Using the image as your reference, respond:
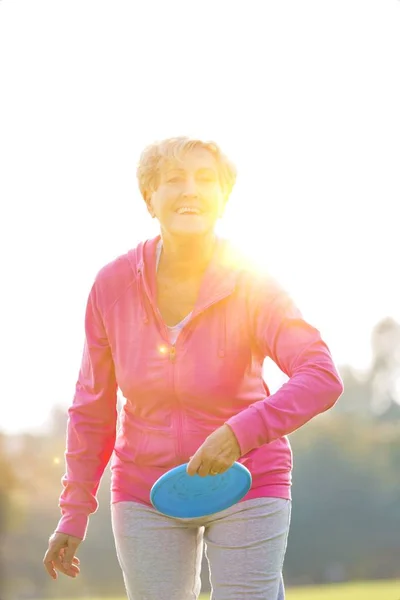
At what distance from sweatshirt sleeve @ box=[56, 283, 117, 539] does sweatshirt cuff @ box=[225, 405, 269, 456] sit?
722mm

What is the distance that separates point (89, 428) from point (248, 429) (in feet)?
2.65

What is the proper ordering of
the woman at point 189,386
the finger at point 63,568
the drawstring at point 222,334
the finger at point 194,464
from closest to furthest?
the finger at point 194,464, the woman at point 189,386, the drawstring at point 222,334, the finger at point 63,568

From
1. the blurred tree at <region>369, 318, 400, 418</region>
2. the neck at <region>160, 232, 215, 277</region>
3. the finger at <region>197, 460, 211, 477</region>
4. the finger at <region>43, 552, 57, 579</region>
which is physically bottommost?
the blurred tree at <region>369, 318, 400, 418</region>

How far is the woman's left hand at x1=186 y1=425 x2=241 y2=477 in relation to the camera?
3.09 m

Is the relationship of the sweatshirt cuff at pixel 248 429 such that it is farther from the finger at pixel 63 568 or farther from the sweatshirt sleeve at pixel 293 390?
the finger at pixel 63 568

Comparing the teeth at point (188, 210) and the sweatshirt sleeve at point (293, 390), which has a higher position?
the teeth at point (188, 210)

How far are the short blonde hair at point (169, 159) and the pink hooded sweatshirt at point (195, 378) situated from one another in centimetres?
23

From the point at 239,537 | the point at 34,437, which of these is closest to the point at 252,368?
the point at 239,537

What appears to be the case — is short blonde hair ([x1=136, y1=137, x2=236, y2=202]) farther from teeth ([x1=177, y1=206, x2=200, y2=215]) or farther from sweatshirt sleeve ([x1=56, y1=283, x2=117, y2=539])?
sweatshirt sleeve ([x1=56, y1=283, x2=117, y2=539])

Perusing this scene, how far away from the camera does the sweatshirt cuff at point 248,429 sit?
317cm

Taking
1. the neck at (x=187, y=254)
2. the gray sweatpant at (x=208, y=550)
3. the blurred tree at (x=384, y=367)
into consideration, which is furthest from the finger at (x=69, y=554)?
the blurred tree at (x=384, y=367)

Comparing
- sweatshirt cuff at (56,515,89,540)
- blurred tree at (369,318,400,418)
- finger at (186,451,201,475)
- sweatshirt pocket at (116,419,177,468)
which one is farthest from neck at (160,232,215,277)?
blurred tree at (369,318,400,418)

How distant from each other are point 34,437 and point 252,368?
1507 inches

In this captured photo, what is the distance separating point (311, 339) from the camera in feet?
10.8
